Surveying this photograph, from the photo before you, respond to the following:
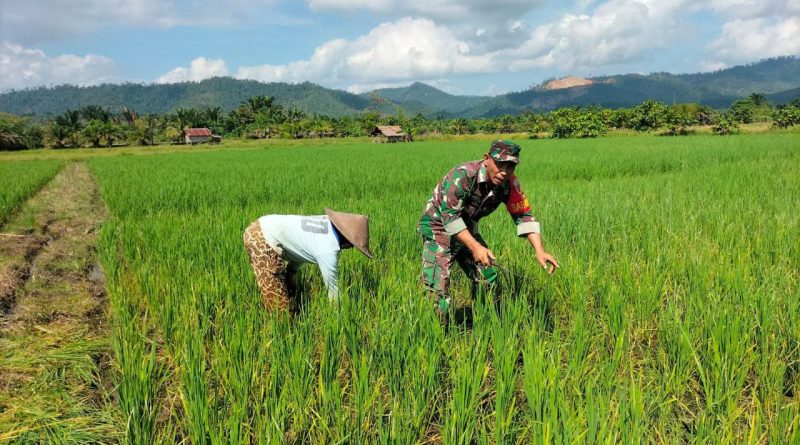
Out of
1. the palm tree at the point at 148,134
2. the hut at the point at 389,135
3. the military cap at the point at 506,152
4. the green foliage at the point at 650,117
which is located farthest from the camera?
the hut at the point at 389,135

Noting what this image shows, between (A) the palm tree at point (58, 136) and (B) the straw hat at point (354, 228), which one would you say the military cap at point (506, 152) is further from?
(A) the palm tree at point (58, 136)

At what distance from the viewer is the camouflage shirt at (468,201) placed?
8.16 feet

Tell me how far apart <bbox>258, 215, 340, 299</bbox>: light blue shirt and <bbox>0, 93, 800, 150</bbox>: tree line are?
3708 centimetres

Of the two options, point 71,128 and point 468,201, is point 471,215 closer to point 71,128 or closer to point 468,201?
point 468,201

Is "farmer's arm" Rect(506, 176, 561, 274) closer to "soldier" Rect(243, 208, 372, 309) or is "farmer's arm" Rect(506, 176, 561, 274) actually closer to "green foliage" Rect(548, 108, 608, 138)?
"soldier" Rect(243, 208, 372, 309)

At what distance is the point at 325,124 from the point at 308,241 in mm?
51776

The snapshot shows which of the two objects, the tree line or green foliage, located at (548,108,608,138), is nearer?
green foliage, located at (548,108,608,138)

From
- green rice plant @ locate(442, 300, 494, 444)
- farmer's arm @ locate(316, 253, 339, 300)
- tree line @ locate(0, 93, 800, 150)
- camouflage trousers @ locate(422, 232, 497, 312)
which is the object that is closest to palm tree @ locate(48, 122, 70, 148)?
tree line @ locate(0, 93, 800, 150)

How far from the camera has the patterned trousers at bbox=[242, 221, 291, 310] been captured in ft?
9.09

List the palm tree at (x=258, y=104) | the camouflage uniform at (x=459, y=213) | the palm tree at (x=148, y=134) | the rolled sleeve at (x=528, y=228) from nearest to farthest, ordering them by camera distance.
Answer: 1. the camouflage uniform at (x=459, y=213)
2. the rolled sleeve at (x=528, y=228)
3. the palm tree at (x=148, y=134)
4. the palm tree at (x=258, y=104)

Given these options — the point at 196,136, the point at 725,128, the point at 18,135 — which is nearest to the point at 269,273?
the point at 725,128

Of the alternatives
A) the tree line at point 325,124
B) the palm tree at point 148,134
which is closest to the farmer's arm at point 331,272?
the tree line at point 325,124

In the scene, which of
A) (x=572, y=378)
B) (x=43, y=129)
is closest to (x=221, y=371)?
(x=572, y=378)

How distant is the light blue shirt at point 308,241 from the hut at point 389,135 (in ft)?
138
